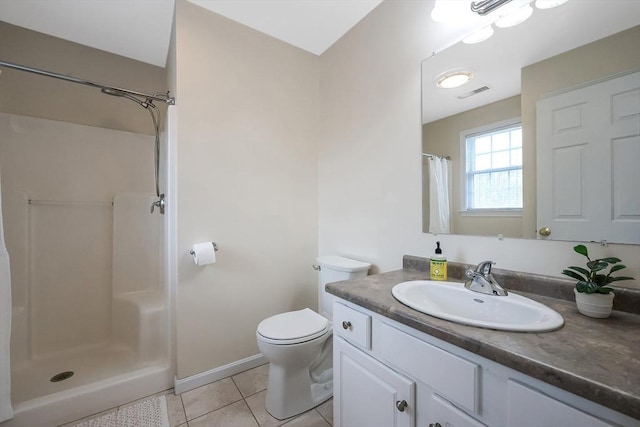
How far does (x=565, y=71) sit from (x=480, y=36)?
420 mm

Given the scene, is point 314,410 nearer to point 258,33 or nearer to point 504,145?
point 504,145

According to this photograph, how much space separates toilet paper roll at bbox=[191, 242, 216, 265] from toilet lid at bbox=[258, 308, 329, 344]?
1.69ft

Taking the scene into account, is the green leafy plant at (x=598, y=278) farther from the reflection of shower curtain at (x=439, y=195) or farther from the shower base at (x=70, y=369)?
the shower base at (x=70, y=369)

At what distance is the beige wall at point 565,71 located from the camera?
0.84 metres

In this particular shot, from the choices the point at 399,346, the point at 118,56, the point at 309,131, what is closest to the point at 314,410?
the point at 399,346

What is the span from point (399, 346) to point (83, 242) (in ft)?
8.10

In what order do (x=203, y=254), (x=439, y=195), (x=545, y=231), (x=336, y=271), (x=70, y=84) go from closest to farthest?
(x=545, y=231) < (x=439, y=195) < (x=203, y=254) < (x=336, y=271) < (x=70, y=84)

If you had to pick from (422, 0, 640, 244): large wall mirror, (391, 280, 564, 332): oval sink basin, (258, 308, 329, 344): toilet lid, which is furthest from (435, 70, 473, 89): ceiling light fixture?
(258, 308, 329, 344): toilet lid

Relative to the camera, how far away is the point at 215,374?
68.3 inches

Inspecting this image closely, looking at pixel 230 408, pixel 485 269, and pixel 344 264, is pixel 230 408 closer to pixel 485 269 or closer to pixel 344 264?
pixel 344 264

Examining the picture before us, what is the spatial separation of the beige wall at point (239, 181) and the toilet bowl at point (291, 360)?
47cm

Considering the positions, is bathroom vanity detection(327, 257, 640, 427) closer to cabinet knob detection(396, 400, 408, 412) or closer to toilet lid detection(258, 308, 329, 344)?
cabinet knob detection(396, 400, 408, 412)

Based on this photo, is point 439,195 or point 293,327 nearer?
point 439,195

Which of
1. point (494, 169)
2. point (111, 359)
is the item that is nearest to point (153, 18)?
point (494, 169)
